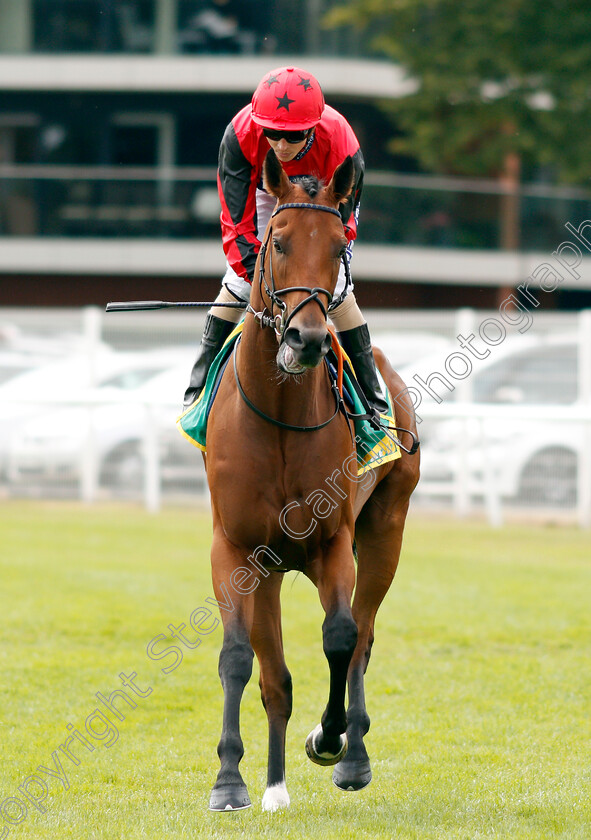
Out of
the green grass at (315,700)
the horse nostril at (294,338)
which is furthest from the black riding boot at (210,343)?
the green grass at (315,700)

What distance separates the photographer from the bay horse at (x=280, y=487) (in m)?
4.14

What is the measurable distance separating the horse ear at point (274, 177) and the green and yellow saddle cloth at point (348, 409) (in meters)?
0.81

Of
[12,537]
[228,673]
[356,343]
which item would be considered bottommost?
[12,537]

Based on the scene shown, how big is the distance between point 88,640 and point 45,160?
70.2 feet

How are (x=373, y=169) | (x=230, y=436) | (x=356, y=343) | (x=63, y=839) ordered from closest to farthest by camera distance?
(x=63, y=839)
(x=230, y=436)
(x=356, y=343)
(x=373, y=169)

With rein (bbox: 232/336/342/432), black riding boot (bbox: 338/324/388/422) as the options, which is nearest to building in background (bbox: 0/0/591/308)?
black riding boot (bbox: 338/324/388/422)

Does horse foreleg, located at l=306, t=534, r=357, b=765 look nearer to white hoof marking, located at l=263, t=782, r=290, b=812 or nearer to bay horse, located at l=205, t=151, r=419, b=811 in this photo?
bay horse, located at l=205, t=151, r=419, b=811

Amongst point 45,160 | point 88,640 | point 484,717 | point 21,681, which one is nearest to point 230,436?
point 484,717

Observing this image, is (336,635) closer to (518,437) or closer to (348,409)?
(348,409)

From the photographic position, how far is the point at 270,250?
4223 millimetres

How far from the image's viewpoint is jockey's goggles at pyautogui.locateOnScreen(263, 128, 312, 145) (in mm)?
4523

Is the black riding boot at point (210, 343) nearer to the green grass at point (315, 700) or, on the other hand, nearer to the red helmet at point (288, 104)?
the red helmet at point (288, 104)

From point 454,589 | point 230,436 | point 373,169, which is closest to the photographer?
point 230,436

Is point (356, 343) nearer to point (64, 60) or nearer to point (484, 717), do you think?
point (484, 717)
